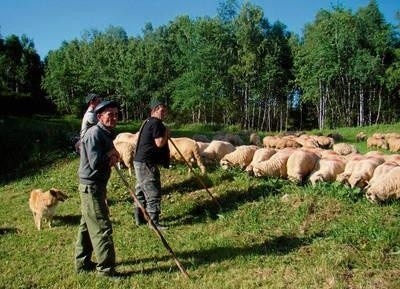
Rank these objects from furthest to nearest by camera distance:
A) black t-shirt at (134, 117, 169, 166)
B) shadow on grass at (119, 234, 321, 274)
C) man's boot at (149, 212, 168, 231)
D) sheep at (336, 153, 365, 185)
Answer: sheep at (336, 153, 365, 185) → man's boot at (149, 212, 168, 231) → black t-shirt at (134, 117, 169, 166) → shadow on grass at (119, 234, 321, 274)

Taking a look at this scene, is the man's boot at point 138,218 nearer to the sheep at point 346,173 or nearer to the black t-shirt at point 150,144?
the black t-shirt at point 150,144

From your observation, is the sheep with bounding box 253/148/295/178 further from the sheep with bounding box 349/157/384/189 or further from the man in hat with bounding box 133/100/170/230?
the man in hat with bounding box 133/100/170/230

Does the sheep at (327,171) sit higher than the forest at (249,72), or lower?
lower

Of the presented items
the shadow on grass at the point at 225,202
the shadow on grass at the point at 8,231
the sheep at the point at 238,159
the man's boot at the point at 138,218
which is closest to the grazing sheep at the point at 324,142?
the sheep at the point at 238,159

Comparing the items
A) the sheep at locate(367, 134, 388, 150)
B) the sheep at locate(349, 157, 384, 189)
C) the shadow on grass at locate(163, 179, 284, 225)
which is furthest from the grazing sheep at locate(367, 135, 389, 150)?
the shadow on grass at locate(163, 179, 284, 225)

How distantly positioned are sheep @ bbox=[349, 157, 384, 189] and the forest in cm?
3313

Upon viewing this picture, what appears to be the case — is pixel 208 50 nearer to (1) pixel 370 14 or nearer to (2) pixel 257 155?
(1) pixel 370 14

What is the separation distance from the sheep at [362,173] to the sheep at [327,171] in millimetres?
423

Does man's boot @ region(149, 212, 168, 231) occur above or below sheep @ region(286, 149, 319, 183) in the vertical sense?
below

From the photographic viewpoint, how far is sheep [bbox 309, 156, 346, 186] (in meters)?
10.1

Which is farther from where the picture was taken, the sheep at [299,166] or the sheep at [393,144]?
the sheep at [393,144]

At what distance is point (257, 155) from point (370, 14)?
37.1m

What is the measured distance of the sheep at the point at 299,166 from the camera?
1045 centimetres

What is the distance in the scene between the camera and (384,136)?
74.1 ft
